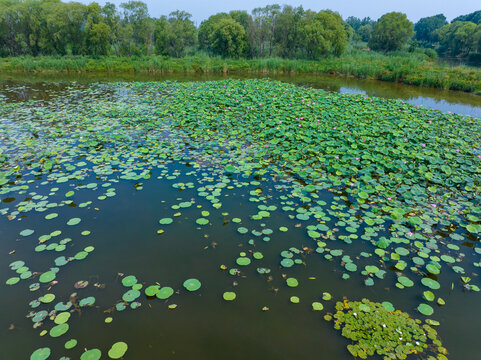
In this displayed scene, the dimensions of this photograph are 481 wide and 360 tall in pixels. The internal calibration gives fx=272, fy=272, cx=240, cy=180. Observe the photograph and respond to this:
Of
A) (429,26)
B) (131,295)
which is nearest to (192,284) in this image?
(131,295)

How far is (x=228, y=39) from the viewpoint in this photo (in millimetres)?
30750

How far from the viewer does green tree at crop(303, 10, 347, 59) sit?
2953cm

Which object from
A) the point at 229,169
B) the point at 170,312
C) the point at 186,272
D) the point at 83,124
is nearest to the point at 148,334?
the point at 170,312

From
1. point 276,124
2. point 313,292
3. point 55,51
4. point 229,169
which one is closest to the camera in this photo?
point 313,292

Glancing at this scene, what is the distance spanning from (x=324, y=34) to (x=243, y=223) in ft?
105

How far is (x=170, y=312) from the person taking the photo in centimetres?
270

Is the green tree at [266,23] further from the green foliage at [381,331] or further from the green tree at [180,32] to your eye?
the green foliage at [381,331]

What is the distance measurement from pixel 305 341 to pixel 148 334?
4.69 feet

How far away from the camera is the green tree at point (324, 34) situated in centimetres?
2953

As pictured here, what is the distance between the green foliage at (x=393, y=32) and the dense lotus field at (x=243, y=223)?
128 ft

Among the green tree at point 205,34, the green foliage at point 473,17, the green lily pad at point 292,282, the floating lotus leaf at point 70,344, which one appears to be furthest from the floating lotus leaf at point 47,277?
the green foliage at point 473,17

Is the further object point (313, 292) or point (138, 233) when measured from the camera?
point (138, 233)

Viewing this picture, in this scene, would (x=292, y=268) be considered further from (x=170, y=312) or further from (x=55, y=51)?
(x=55, y=51)

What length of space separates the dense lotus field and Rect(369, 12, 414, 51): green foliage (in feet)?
128
